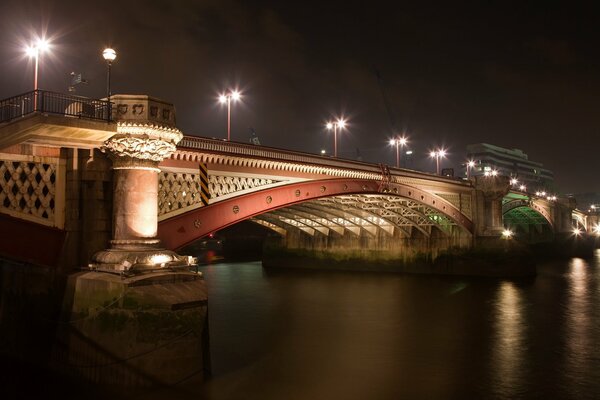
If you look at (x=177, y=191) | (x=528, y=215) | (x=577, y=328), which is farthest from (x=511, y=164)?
(x=177, y=191)

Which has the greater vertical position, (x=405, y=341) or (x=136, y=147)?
(x=136, y=147)

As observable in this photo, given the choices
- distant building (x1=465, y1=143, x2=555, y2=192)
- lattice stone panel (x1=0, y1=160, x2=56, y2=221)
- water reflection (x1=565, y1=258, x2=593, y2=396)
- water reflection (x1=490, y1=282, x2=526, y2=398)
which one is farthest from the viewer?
distant building (x1=465, y1=143, x2=555, y2=192)

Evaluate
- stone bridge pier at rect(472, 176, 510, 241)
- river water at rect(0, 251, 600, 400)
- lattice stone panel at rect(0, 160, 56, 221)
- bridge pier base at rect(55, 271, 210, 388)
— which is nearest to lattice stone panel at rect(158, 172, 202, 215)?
lattice stone panel at rect(0, 160, 56, 221)

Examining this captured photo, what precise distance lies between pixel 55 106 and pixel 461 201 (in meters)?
35.8

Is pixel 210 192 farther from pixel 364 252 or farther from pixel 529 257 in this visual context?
pixel 529 257

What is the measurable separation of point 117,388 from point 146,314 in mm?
2034

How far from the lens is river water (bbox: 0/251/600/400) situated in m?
14.0

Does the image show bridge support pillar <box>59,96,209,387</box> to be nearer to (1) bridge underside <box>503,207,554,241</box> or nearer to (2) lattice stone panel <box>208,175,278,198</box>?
(2) lattice stone panel <box>208,175,278,198</box>

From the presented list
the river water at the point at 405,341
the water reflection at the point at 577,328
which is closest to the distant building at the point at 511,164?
the water reflection at the point at 577,328

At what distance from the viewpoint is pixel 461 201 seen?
43312mm

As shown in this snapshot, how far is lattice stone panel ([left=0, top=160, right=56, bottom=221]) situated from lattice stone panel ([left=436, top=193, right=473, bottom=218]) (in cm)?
3126

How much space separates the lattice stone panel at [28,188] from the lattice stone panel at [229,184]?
5.79 meters

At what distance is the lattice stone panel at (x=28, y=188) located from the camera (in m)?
14.4

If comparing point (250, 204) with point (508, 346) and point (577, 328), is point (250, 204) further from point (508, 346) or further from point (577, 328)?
point (577, 328)
